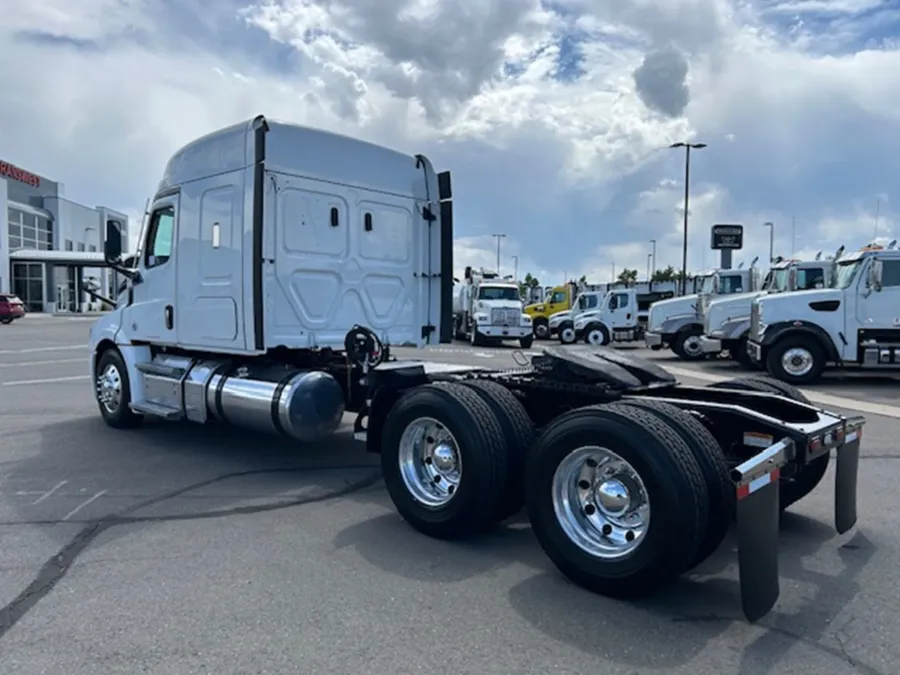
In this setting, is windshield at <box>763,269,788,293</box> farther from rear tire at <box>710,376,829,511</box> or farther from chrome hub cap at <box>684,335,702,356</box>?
rear tire at <box>710,376,829,511</box>

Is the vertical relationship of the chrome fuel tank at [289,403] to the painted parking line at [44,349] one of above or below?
above

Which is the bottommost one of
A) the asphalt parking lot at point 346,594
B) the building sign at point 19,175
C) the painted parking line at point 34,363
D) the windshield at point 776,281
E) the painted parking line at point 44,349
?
the asphalt parking lot at point 346,594

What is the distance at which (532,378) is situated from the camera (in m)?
5.50

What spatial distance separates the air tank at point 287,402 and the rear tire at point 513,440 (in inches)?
85.3

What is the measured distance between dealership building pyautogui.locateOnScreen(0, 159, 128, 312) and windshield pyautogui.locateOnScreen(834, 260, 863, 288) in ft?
164

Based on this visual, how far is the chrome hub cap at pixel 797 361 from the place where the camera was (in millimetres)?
15055

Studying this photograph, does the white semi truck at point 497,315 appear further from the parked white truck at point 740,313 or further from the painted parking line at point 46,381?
the painted parking line at point 46,381

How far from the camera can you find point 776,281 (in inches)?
812

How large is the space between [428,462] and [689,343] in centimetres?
1847

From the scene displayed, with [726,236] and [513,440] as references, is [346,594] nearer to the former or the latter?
[513,440]

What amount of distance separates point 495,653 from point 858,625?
181 cm

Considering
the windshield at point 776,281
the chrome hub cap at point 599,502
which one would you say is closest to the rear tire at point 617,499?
the chrome hub cap at point 599,502

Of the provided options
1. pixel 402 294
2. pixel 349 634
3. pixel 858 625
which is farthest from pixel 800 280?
pixel 349 634

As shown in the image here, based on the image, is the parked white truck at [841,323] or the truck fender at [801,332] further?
the truck fender at [801,332]
